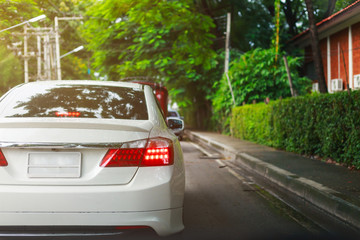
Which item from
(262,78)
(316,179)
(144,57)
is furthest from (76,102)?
(144,57)

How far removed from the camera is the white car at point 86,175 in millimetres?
2982

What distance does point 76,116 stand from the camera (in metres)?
3.59

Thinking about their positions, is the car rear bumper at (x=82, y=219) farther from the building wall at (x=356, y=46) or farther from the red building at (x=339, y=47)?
the building wall at (x=356, y=46)

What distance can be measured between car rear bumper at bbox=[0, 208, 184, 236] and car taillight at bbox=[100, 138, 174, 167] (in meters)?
0.36

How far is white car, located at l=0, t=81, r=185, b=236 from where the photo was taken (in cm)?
298

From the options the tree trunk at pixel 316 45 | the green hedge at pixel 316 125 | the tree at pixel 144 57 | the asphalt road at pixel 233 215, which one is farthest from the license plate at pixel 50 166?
the tree at pixel 144 57

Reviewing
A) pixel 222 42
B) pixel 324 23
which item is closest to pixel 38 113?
pixel 324 23

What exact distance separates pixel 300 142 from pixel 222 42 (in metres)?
17.9

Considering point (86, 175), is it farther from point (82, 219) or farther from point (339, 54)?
point (339, 54)

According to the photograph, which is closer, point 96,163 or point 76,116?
point 96,163

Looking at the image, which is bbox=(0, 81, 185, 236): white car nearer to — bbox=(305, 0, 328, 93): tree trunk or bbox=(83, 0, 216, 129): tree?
bbox=(305, 0, 328, 93): tree trunk

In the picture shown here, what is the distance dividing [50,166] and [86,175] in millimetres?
261

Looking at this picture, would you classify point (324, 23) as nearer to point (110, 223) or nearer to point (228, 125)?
point (228, 125)

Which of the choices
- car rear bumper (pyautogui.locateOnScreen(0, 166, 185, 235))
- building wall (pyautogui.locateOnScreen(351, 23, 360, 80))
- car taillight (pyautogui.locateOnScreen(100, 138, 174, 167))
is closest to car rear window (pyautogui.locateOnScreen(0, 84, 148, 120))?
car taillight (pyautogui.locateOnScreen(100, 138, 174, 167))
